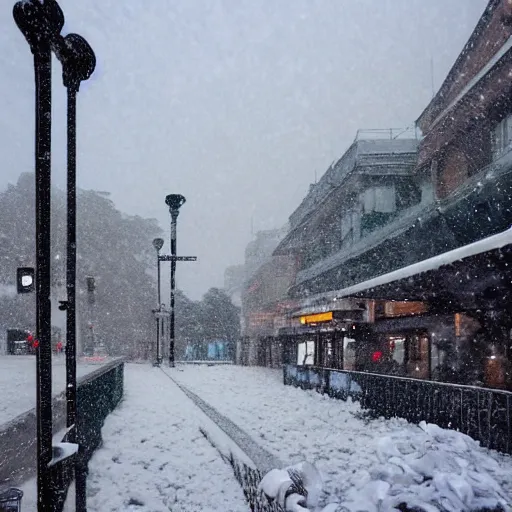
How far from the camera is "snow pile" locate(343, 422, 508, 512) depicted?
4.64m

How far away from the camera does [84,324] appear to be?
42125 mm

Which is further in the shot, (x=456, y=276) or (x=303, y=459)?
(x=456, y=276)

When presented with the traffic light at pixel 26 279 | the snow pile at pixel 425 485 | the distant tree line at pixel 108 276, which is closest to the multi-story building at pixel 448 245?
the snow pile at pixel 425 485

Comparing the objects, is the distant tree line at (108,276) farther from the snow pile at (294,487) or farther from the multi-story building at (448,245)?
the snow pile at (294,487)

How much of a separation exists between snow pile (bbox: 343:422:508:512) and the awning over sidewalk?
2829mm

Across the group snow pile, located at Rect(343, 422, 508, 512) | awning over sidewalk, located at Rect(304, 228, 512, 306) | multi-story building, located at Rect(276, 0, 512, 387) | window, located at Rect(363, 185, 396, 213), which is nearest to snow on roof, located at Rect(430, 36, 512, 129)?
multi-story building, located at Rect(276, 0, 512, 387)

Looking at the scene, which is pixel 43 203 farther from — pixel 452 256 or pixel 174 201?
pixel 174 201

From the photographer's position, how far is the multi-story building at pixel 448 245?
9.85 m

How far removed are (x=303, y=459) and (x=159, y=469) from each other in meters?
2.02

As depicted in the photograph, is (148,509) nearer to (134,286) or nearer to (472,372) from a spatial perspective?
(472,372)

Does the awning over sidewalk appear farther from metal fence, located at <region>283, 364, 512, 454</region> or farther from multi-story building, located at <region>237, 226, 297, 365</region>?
multi-story building, located at <region>237, 226, 297, 365</region>

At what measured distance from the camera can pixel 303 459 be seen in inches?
284

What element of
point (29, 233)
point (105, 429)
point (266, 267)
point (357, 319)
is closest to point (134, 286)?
point (29, 233)

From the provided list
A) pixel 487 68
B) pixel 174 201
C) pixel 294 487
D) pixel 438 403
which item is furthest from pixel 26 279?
pixel 174 201
